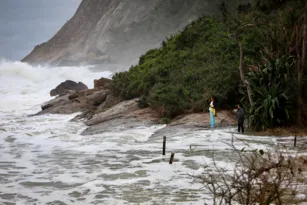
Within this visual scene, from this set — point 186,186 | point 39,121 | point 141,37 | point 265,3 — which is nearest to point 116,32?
point 141,37

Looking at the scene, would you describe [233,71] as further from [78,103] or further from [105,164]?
[78,103]

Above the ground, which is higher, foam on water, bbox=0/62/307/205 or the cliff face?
the cliff face

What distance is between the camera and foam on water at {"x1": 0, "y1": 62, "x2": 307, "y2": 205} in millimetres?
7562

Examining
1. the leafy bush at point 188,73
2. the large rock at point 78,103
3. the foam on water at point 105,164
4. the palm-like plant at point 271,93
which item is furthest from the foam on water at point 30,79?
the palm-like plant at point 271,93

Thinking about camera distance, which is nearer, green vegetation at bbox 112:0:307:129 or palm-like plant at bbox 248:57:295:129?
palm-like plant at bbox 248:57:295:129

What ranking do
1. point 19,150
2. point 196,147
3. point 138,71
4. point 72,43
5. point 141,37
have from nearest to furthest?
point 196,147 < point 19,150 < point 138,71 < point 141,37 < point 72,43

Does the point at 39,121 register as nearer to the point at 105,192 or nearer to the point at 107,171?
the point at 107,171

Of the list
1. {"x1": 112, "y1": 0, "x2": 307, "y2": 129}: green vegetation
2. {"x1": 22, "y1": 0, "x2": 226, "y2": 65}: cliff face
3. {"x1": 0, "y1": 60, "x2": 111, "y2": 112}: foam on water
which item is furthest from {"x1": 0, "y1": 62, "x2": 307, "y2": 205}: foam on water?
{"x1": 22, "y1": 0, "x2": 226, "y2": 65}: cliff face

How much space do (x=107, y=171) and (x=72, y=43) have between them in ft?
345

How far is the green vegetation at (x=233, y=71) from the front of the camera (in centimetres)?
1591

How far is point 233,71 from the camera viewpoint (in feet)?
65.3

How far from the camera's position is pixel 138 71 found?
91.5 ft

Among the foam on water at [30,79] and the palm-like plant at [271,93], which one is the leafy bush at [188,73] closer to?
the palm-like plant at [271,93]

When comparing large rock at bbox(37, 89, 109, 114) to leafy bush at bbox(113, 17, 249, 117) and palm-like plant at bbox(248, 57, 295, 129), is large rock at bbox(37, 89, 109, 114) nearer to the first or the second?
leafy bush at bbox(113, 17, 249, 117)
